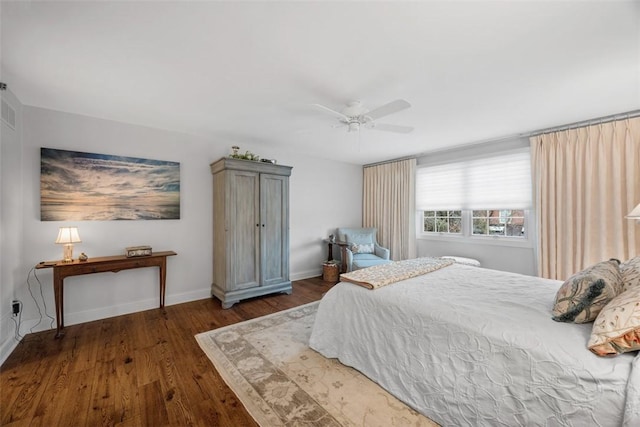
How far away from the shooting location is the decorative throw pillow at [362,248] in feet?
15.4

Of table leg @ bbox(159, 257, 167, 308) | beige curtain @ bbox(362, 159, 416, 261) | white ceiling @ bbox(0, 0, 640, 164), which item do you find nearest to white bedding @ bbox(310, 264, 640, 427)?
white ceiling @ bbox(0, 0, 640, 164)

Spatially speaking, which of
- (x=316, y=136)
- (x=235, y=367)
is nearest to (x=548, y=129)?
(x=316, y=136)

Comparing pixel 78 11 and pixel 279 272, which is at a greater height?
pixel 78 11

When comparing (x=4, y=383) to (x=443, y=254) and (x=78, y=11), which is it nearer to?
(x=78, y=11)

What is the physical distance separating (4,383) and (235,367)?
1.63 metres

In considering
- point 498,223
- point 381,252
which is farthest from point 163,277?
point 498,223

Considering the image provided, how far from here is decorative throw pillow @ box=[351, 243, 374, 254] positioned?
15.4ft

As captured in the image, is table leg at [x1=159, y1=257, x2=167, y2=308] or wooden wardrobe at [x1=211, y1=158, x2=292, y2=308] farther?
wooden wardrobe at [x1=211, y1=158, x2=292, y2=308]

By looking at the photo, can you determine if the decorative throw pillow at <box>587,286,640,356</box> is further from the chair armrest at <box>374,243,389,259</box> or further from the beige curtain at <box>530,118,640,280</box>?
the chair armrest at <box>374,243,389,259</box>

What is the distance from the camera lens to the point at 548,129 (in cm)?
336

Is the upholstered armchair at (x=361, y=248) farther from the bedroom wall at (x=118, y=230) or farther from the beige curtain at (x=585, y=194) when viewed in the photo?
the beige curtain at (x=585, y=194)

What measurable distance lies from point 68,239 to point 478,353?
3659 millimetres

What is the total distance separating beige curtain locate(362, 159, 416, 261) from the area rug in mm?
2927

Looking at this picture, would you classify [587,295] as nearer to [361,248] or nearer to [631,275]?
[631,275]
